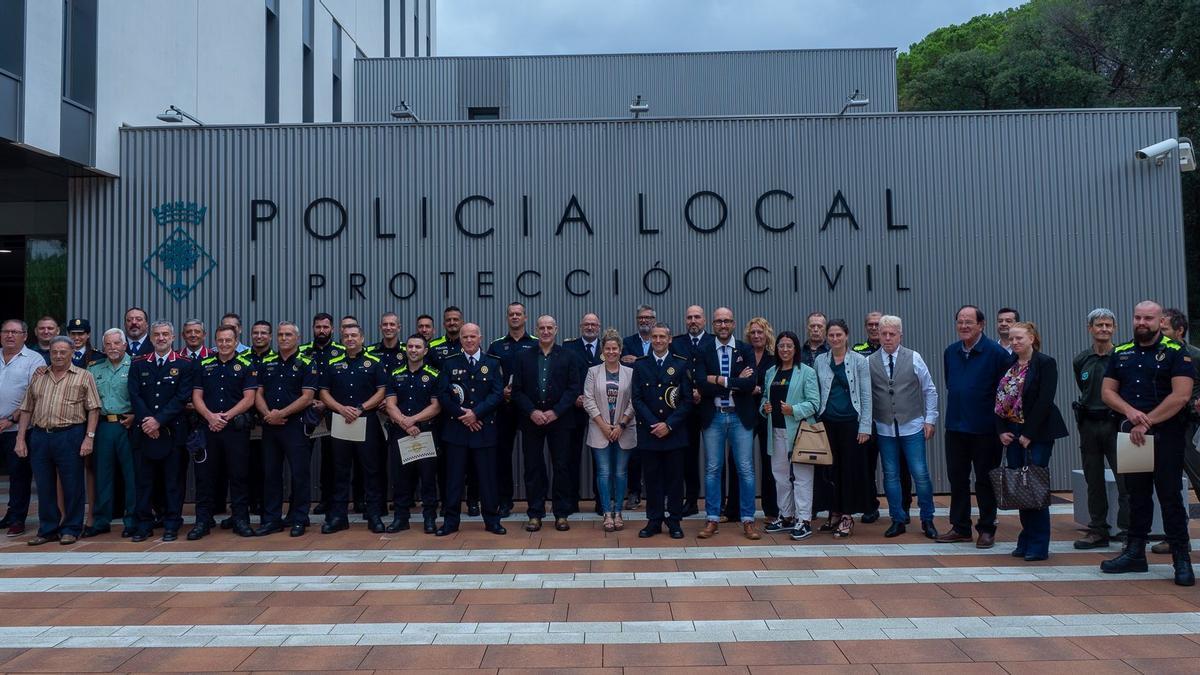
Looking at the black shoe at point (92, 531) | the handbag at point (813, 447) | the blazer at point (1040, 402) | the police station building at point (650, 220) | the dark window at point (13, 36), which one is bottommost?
the black shoe at point (92, 531)

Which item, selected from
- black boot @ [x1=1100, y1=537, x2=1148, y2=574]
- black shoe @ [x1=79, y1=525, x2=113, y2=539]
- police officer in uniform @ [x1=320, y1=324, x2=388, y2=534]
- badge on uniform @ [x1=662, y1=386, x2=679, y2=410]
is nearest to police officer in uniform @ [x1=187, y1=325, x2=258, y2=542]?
police officer in uniform @ [x1=320, y1=324, x2=388, y2=534]

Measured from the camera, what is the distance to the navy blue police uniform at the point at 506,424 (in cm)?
758

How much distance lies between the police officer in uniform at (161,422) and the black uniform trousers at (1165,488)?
7064 mm

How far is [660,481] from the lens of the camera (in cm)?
697

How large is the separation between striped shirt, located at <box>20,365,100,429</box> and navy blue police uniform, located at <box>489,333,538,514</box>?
3227 millimetres

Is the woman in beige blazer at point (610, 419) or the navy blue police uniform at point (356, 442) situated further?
the navy blue police uniform at point (356, 442)

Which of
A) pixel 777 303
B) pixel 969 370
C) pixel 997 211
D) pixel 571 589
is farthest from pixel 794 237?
pixel 571 589

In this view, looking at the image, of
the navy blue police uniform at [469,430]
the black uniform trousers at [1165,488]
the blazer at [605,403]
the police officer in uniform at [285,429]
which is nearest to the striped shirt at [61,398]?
the police officer in uniform at [285,429]

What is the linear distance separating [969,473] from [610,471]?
9.25ft

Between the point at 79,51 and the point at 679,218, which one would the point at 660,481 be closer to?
the point at 679,218

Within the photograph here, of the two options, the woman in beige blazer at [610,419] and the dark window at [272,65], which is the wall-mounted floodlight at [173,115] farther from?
the woman in beige blazer at [610,419]

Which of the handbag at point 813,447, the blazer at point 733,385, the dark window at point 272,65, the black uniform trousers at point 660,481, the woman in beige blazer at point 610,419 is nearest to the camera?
the handbag at point 813,447

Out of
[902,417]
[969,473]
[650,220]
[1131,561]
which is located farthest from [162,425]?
[1131,561]

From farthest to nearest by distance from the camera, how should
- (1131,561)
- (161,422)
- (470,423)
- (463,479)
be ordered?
(463,479) < (470,423) < (161,422) < (1131,561)
